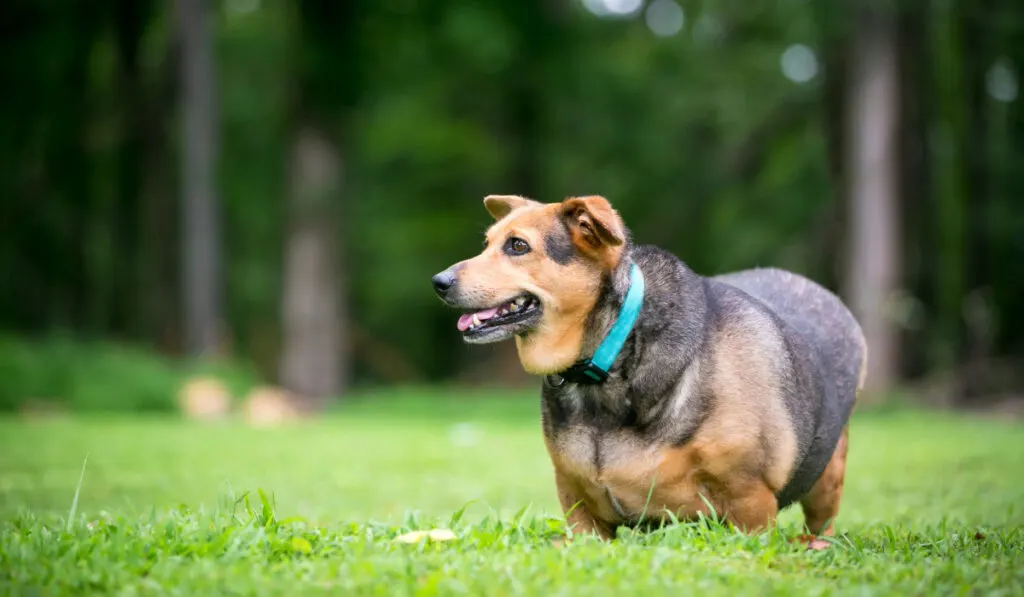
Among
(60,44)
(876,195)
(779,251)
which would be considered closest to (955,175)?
(876,195)

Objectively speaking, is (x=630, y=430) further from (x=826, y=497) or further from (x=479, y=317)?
(x=826, y=497)

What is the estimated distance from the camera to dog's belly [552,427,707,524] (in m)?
4.61

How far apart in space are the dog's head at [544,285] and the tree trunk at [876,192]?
1463 centimetres

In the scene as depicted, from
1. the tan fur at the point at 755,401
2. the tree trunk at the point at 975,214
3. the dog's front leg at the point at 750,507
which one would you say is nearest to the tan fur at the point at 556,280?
the tan fur at the point at 755,401

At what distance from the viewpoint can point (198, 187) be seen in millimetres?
19766

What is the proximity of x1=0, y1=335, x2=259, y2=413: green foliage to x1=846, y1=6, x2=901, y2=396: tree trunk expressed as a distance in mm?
11576

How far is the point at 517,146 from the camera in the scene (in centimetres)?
2616

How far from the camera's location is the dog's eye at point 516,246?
16.3ft

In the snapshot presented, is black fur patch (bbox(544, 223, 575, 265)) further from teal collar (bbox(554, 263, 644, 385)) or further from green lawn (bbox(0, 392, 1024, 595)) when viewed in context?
green lawn (bbox(0, 392, 1024, 595))

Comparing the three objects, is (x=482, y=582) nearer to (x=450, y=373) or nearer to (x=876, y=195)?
(x=876, y=195)

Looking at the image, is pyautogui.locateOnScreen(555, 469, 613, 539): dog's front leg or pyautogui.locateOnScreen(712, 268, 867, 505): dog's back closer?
pyautogui.locateOnScreen(555, 469, 613, 539): dog's front leg

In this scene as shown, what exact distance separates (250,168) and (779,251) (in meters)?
16.6

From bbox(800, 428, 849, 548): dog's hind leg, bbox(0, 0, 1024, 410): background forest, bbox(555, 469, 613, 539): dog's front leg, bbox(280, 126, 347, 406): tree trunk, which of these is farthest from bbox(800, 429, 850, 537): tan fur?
bbox(280, 126, 347, 406): tree trunk

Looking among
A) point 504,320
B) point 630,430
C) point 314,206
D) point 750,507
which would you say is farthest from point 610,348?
point 314,206
